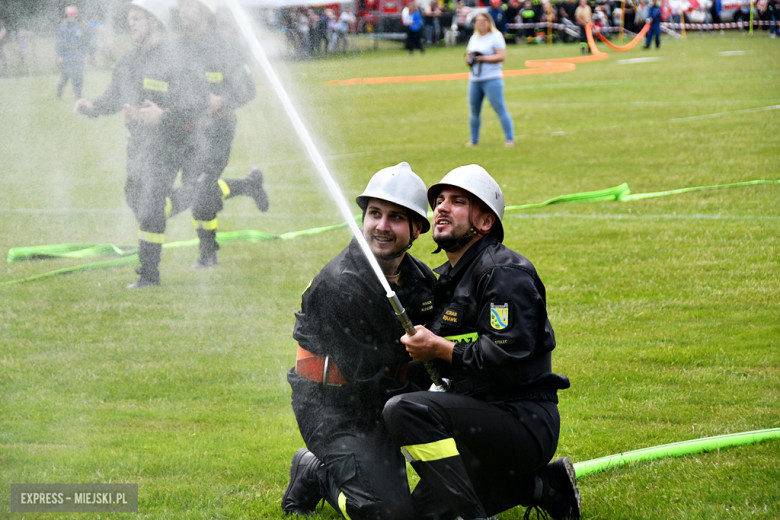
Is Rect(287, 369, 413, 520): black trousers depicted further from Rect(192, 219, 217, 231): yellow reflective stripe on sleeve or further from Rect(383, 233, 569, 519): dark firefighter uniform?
Rect(192, 219, 217, 231): yellow reflective stripe on sleeve

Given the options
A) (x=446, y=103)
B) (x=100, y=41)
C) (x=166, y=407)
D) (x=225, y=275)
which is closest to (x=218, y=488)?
(x=166, y=407)

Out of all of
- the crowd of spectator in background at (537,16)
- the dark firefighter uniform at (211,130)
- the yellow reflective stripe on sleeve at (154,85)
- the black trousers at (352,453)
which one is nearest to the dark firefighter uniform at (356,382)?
the black trousers at (352,453)

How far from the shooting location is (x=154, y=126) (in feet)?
21.9

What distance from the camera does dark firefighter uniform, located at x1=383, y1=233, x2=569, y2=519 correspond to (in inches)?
117

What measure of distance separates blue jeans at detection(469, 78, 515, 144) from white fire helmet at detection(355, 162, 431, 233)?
908 cm

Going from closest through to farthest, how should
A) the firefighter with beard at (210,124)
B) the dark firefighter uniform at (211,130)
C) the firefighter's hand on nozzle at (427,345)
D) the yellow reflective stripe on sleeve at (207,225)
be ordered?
1. the firefighter's hand on nozzle at (427,345)
2. the firefighter with beard at (210,124)
3. the dark firefighter uniform at (211,130)
4. the yellow reflective stripe on sleeve at (207,225)

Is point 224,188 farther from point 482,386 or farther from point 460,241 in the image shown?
point 482,386

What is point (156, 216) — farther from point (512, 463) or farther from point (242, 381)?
point (512, 463)

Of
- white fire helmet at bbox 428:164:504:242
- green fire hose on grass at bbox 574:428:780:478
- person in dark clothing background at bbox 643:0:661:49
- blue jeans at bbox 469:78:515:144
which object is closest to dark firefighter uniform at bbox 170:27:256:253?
white fire helmet at bbox 428:164:504:242

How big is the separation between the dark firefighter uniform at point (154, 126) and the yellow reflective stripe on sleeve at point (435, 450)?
4398 millimetres

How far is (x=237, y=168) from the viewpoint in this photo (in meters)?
12.5

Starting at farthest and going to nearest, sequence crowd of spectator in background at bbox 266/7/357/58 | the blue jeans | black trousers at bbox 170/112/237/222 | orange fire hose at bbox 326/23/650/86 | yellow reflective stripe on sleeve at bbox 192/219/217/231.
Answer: orange fire hose at bbox 326/23/650/86 → the blue jeans → crowd of spectator in background at bbox 266/7/357/58 → yellow reflective stripe on sleeve at bbox 192/219/217/231 → black trousers at bbox 170/112/237/222

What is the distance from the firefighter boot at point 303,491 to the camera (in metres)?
3.47

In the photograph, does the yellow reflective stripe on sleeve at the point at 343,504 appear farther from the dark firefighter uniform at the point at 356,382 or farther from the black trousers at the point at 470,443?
the black trousers at the point at 470,443
